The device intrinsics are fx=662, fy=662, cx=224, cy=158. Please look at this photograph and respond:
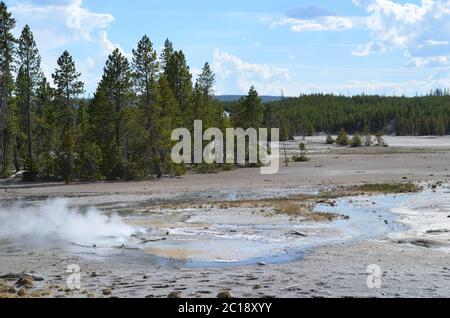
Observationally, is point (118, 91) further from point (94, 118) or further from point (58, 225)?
point (58, 225)

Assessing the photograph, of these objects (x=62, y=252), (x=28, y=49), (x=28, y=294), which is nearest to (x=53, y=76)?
(x=28, y=49)

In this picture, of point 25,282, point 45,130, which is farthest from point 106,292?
Answer: point 45,130

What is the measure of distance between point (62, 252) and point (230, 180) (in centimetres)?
3333

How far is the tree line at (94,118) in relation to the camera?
5550 centimetres

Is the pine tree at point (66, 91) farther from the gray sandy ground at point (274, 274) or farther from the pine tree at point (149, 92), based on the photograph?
the gray sandy ground at point (274, 274)

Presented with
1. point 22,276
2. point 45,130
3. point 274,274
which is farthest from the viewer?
point 45,130

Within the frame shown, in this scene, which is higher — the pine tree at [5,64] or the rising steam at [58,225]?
the pine tree at [5,64]

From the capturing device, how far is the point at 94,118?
57.0 m

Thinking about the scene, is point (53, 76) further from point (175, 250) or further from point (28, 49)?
point (175, 250)

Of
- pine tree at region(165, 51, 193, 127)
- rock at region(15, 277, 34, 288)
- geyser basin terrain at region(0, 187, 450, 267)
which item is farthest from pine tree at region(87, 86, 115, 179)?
rock at region(15, 277, 34, 288)

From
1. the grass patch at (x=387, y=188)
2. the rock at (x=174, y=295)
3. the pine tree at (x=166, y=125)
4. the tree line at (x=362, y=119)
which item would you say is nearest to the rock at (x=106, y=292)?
the rock at (x=174, y=295)

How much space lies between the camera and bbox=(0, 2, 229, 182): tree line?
5550 cm

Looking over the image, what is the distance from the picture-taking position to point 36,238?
24156 mm

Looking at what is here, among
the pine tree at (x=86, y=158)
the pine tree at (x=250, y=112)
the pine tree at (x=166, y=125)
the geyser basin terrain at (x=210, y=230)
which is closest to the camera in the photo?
the geyser basin terrain at (x=210, y=230)
